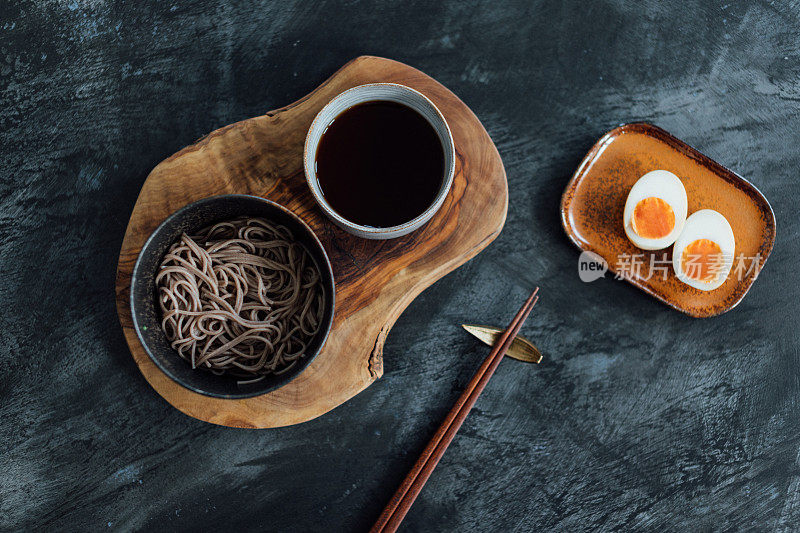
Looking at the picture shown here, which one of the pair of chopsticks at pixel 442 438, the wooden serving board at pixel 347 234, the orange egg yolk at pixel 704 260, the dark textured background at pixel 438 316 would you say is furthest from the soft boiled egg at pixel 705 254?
the wooden serving board at pixel 347 234

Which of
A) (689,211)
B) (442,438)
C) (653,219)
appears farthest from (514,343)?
(689,211)

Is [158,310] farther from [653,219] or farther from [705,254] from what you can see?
[705,254]

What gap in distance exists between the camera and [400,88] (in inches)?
44.6

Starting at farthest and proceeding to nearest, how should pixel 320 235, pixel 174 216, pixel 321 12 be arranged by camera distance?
pixel 321 12
pixel 320 235
pixel 174 216

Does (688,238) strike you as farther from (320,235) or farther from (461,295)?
(320,235)

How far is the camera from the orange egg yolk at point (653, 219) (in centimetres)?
144

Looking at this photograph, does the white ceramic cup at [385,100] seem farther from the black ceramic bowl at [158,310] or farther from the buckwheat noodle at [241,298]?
the buckwheat noodle at [241,298]

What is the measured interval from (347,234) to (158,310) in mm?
489

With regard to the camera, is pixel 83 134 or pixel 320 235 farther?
pixel 83 134

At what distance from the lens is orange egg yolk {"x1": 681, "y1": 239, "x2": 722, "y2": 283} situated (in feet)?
4.79

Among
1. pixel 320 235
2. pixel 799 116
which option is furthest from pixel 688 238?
pixel 320 235

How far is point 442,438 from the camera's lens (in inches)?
55.6

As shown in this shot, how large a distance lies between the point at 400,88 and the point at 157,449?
1.24 meters

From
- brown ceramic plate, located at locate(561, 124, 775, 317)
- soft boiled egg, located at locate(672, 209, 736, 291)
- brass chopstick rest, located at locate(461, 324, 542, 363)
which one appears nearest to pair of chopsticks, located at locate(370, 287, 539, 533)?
brass chopstick rest, located at locate(461, 324, 542, 363)
